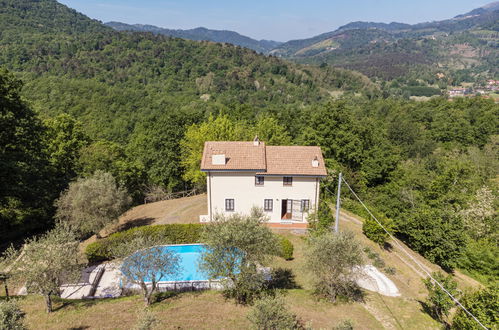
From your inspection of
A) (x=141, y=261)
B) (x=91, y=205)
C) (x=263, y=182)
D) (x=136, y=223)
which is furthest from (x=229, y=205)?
(x=141, y=261)

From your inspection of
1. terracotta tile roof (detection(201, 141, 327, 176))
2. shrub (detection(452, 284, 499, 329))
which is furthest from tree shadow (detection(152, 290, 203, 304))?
shrub (detection(452, 284, 499, 329))

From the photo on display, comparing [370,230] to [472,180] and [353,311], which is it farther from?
[472,180]

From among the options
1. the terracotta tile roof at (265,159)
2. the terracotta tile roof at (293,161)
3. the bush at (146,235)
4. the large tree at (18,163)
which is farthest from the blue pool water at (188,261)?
the large tree at (18,163)

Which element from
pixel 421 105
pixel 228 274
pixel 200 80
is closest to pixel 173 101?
pixel 200 80

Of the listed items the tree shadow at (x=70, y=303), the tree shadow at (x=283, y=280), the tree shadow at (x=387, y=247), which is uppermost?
the tree shadow at (x=70, y=303)

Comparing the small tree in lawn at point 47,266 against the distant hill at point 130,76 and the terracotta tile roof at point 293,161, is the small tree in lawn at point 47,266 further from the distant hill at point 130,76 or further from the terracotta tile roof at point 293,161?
the distant hill at point 130,76
